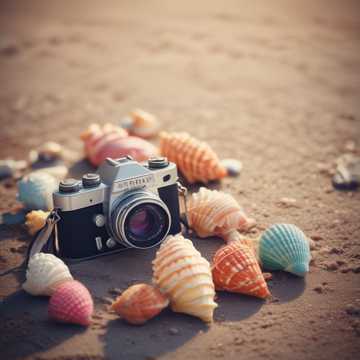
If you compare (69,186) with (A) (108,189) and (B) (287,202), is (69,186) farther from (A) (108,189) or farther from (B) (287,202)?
(B) (287,202)

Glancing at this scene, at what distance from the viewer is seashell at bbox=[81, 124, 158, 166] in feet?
14.8

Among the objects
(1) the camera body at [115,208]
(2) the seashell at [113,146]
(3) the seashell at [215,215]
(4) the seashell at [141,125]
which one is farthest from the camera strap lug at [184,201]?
(4) the seashell at [141,125]

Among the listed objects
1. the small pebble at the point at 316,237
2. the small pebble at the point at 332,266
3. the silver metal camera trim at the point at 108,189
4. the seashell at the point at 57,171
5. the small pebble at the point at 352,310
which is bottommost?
the small pebble at the point at 352,310

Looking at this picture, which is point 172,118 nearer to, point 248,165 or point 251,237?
point 248,165

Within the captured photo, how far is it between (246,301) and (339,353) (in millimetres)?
604

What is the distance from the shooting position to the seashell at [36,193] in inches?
163

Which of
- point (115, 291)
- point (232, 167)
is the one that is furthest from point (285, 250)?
point (232, 167)

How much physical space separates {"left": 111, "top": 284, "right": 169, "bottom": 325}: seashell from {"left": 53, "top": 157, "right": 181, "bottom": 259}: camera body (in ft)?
1.62

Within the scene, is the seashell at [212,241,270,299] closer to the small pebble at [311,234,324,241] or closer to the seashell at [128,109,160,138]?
the small pebble at [311,234,324,241]

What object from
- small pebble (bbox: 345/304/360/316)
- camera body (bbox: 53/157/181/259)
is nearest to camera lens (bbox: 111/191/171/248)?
camera body (bbox: 53/157/181/259)

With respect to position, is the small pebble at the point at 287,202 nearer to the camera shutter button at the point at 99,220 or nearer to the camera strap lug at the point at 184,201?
the camera strap lug at the point at 184,201

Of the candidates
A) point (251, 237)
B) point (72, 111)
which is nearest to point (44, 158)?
point (72, 111)

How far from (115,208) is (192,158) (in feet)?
4.18

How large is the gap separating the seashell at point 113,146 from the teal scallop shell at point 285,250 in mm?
1438
